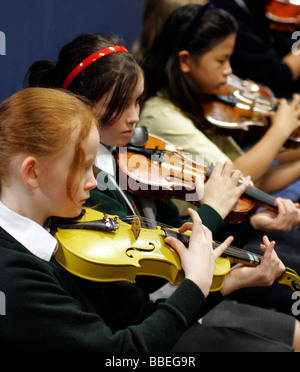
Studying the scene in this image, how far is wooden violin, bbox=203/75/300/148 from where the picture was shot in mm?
1492

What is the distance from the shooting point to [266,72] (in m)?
1.97

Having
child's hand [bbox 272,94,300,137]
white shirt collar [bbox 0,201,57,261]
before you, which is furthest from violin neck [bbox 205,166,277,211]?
white shirt collar [bbox 0,201,57,261]

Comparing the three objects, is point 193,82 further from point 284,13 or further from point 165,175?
point 284,13

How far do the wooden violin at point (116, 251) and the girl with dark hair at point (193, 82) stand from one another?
0.51m

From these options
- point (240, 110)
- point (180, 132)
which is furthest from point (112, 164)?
point (240, 110)

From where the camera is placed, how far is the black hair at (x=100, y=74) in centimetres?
99

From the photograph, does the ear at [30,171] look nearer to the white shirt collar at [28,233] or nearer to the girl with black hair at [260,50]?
the white shirt collar at [28,233]

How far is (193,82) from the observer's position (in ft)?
4.89

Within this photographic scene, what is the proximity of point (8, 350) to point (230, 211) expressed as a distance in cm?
61

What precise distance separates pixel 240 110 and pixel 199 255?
2.77ft

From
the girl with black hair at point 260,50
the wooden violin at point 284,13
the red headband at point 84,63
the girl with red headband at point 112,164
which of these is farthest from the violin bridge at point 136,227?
the wooden violin at point 284,13

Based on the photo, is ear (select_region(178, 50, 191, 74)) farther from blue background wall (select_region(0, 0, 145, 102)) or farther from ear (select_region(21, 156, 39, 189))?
ear (select_region(21, 156, 39, 189))

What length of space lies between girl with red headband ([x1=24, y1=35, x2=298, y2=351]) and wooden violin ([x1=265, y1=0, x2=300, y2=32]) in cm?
127
